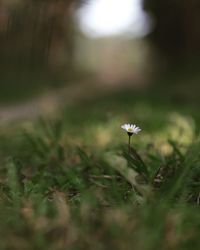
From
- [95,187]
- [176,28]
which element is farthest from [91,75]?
[95,187]

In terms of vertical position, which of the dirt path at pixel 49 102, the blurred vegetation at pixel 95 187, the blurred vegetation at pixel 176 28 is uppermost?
the blurred vegetation at pixel 176 28

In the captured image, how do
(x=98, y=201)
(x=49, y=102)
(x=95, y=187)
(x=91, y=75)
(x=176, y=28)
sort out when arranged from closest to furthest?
(x=98, y=201)
(x=95, y=187)
(x=49, y=102)
(x=176, y=28)
(x=91, y=75)

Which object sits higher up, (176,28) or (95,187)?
(176,28)

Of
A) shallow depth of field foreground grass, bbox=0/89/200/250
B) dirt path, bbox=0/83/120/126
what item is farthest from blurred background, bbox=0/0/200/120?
shallow depth of field foreground grass, bbox=0/89/200/250

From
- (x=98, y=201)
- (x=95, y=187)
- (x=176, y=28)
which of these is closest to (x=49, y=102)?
(x=176, y=28)

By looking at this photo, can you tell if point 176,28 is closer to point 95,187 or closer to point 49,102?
point 49,102

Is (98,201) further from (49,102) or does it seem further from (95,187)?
(49,102)

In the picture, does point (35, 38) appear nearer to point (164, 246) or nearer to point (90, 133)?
point (90, 133)

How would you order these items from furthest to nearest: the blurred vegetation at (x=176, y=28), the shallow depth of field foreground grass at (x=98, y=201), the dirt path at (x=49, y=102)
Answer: the blurred vegetation at (x=176, y=28) → the dirt path at (x=49, y=102) → the shallow depth of field foreground grass at (x=98, y=201)

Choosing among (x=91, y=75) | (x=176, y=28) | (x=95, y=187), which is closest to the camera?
(x=95, y=187)

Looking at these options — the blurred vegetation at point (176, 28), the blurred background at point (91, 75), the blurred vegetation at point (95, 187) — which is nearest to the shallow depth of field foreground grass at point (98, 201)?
the blurred vegetation at point (95, 187)

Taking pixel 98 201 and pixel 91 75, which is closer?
pixel 98 201

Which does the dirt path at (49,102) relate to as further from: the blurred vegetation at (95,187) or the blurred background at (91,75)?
the blurred vegetation at (95,187)
